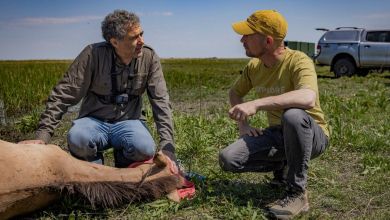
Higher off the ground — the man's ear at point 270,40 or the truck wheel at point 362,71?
the man's ear at point 270,40

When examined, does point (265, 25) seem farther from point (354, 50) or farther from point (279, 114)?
point (354, 50)

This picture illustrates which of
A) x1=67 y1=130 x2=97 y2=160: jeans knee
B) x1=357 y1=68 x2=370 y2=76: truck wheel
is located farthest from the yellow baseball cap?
x1=357 y1=68 x2=370 y2=76: truck wheel

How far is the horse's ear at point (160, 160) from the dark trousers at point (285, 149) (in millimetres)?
373

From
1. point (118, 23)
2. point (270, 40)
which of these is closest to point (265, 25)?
point (270, 40)

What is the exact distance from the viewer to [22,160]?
287 centimetres

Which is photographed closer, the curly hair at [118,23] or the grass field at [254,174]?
the grass field at [254,174]

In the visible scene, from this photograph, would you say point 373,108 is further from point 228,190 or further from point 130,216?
point 130,216

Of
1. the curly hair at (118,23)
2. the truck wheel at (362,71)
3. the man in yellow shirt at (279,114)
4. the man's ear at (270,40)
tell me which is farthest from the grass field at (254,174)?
the truck wheel at (362,71)

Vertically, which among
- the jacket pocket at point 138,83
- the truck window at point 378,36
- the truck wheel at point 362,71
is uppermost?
the truck window at point 378,36

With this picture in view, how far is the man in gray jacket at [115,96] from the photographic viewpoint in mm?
3424

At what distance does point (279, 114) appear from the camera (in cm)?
334

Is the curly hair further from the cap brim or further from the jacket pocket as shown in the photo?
the cap brim

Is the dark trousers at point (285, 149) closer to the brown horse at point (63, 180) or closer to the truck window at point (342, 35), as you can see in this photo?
the brown horse at point (63, 180)

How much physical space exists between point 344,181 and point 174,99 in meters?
5.85
